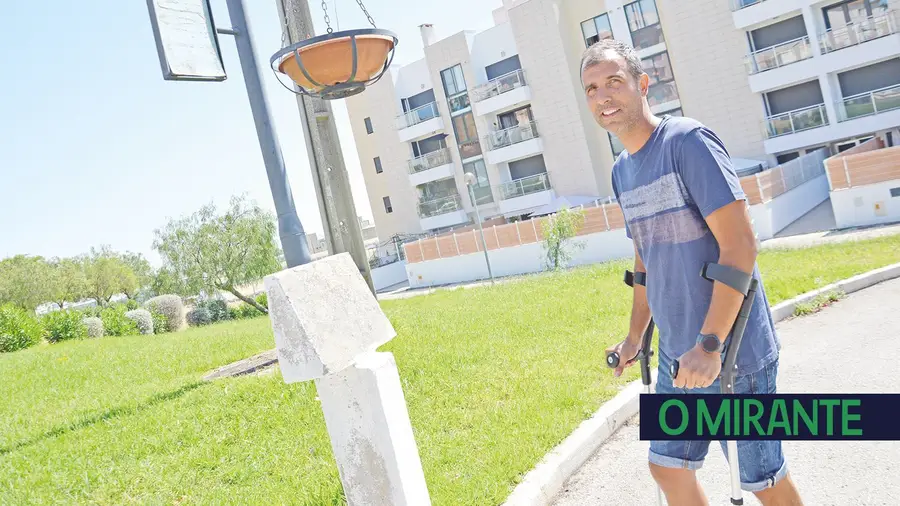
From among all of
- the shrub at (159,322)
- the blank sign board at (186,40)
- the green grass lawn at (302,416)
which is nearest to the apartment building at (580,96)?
the shrub at (159,322)

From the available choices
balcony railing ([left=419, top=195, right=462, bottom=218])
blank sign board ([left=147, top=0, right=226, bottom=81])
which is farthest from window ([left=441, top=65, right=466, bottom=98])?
blank sign board ([left=147, top=0, right=226, bottom=81])

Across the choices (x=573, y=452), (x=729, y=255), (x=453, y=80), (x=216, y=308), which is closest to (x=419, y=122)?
(x=453, y=80)

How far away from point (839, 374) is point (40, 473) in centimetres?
602

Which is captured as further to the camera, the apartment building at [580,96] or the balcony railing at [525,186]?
the balcony railing at [525,186]

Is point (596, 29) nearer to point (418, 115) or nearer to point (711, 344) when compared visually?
point (418, 115)

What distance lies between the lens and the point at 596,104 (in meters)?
2.59

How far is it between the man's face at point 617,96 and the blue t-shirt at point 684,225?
0.11 meters

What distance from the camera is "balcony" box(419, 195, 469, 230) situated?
42.6 metres

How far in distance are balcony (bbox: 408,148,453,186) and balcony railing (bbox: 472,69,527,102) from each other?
15.2 feet

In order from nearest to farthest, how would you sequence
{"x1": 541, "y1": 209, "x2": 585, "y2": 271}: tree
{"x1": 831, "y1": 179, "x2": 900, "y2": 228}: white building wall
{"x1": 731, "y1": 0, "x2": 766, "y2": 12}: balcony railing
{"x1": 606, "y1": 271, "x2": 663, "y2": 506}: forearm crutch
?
1. {"x1": 606, "y1": 271, "x2": 663, "y2": 506}: forearm crutch
2. {"x1": 831, "y1": 179, "x2": 900, "y2": 228}: white building wall
3. {"x1": 541, "y1": 209, "x2": 585, "y2": 271}: tree
4. {"x1": 731, "y1": 0, "x2": 766, "y2": 12}: balcony railing

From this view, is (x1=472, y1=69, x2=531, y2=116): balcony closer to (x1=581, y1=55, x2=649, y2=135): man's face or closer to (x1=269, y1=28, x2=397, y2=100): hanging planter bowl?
(x1=269, y1=28, x2=397, y2=100): hanging planter bowl

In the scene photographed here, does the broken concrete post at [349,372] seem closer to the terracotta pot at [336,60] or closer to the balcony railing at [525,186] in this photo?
the terracotta pot at [336,60]

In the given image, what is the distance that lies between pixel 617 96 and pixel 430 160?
135 ft

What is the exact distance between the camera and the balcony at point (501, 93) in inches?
1500
